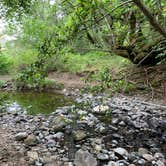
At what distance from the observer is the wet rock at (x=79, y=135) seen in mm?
3697

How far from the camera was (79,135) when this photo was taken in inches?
149

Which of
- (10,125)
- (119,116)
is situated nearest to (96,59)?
(119,116)

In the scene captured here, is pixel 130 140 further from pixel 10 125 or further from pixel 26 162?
pixel 10 125

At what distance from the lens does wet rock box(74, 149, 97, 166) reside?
115 inches

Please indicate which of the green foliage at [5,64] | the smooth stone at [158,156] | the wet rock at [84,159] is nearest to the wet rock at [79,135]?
the wet rock at [84,159]

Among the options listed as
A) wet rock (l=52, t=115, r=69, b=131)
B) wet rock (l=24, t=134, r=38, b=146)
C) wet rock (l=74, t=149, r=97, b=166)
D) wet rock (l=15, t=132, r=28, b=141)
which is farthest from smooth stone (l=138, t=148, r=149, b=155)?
wet rock (l=15, t=132, r=28, b=141)

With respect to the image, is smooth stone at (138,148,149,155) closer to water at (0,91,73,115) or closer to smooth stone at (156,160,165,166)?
smooth stone at (156,160,165,166)

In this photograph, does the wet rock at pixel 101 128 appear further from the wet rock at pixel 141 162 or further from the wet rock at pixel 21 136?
the wet rock at pixel 21 136

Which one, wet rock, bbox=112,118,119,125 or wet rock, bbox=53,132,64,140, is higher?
wet rock, bbox=112,118,119,125

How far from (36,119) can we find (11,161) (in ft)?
6.32

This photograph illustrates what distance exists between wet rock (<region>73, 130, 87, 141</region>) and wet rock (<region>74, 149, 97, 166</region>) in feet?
1.73

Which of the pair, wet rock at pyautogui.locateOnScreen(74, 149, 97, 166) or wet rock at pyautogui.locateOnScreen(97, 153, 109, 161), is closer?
wet rock at pyautogui.locateOnScreen(74, 149, 97, 166)

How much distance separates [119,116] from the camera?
4.88 metres

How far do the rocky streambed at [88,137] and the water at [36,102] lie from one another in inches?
17.0
